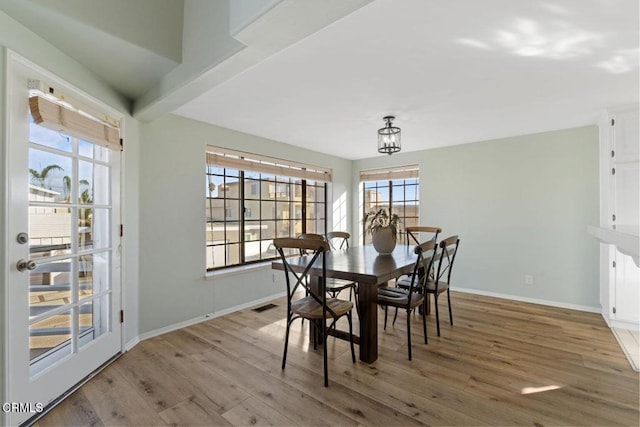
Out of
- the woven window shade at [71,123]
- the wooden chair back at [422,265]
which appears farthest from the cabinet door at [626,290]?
the woven window shade at [71,123]

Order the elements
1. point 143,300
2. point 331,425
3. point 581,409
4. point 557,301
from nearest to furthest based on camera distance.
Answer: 1. point 331,425
2. point 581,409
3. point 143,300
4. point 557,301

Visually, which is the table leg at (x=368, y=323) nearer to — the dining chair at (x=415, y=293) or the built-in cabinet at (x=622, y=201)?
the dining chair at (x=415, y=293)

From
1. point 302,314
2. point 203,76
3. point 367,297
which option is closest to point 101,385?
point 302,314

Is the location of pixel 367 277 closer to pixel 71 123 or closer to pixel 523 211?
pixel 71 123

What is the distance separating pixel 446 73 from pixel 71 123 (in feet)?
8.55

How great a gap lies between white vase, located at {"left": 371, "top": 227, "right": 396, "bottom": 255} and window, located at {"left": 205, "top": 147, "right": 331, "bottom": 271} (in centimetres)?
182

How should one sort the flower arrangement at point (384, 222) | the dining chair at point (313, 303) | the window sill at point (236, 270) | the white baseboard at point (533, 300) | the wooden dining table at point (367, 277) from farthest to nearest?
the white baseboard at point (533, 300)
the window sill at point (236, 270)
the flower arrangement at point (384, 222)
the wooden dining table at point (367, 277)
the dining chair at point (313, 303)

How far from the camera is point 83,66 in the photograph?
2.07 m

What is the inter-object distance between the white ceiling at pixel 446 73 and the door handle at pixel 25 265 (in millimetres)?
1756

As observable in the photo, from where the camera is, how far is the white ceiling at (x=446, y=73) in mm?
1584

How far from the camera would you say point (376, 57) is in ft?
6.49

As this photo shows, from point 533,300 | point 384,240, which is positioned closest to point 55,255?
point 384,240

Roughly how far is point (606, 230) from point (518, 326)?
4.56 feet

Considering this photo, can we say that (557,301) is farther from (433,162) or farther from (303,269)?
(303,269)
